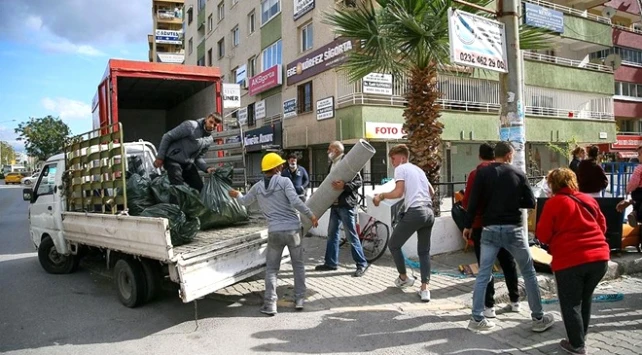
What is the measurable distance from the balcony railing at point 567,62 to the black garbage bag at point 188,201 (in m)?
19.4

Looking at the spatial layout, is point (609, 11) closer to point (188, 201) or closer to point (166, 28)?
point (188, 201)

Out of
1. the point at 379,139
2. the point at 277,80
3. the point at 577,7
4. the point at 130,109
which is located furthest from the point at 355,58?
the point at 577,7

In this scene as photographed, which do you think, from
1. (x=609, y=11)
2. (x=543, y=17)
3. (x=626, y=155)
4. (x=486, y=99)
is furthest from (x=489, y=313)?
(x=626, y=155)

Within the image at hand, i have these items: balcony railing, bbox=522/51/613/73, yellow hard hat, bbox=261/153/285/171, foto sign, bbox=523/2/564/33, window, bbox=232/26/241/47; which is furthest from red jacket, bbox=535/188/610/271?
window, bbox=232/26/241/47

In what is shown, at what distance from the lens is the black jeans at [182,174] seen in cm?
655

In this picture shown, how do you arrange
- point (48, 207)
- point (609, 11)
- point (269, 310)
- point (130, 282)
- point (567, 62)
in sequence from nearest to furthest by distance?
1. point (269, 310)
2. point (130, 282)
3. point (48, 207)
4. point (567, 62)
5. point (609, 11)

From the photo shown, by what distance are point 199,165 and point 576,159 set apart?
656 cm

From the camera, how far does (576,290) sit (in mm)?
3633

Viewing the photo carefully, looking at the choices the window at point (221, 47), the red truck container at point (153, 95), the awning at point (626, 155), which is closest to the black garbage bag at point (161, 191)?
the red truck container at point (153, 95)

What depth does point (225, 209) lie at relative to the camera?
5.96 meters

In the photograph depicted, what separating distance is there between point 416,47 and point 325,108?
35.5ft

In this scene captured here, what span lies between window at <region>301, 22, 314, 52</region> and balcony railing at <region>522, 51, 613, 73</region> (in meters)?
9.64

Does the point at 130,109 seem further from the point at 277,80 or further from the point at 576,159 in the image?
the point at 277,80

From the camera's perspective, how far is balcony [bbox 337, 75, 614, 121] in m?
17.2
